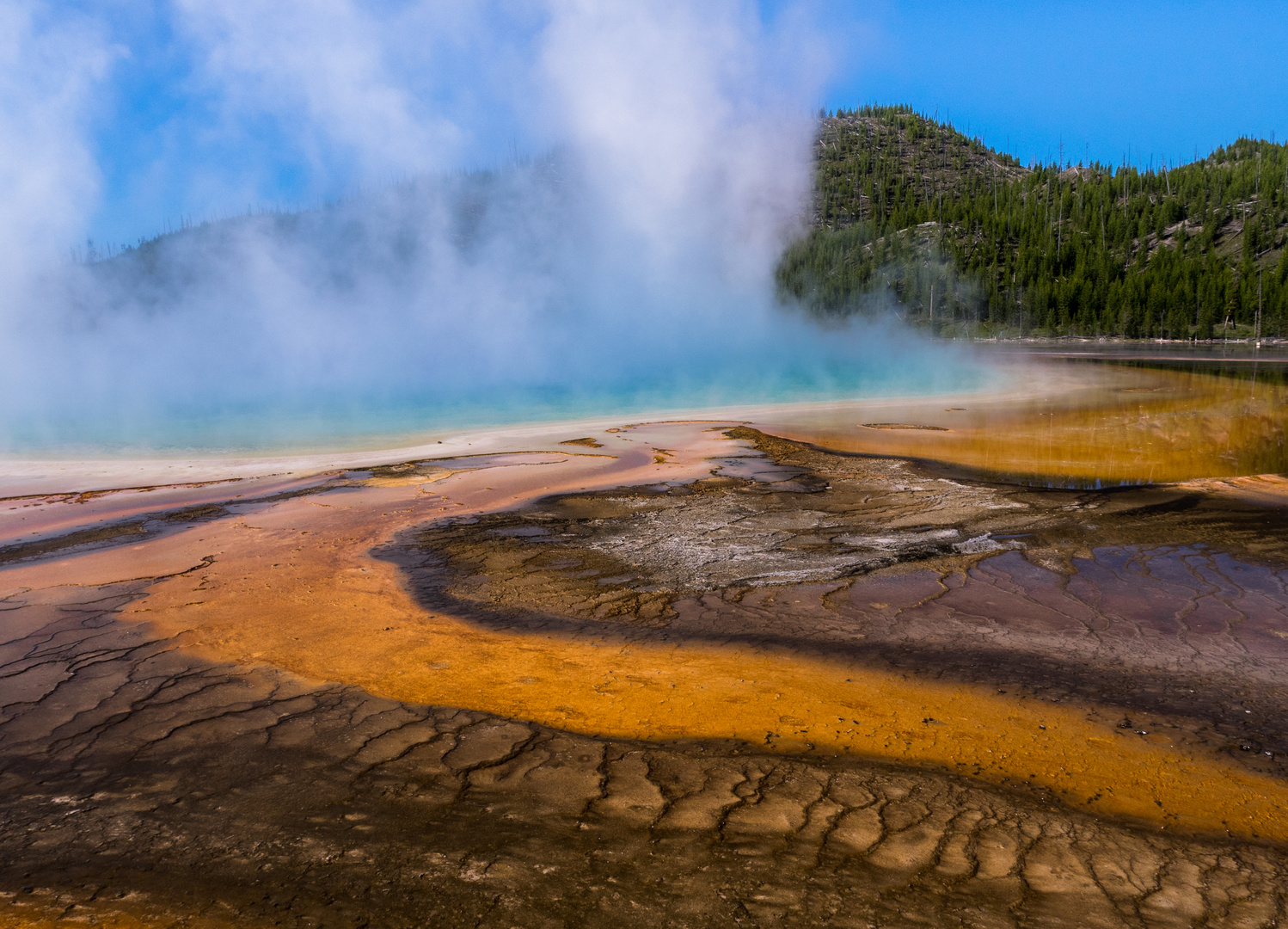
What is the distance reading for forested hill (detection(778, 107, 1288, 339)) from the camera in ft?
237

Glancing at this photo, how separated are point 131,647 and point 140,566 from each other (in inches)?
114

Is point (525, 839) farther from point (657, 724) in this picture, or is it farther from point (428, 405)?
point (428, 405)

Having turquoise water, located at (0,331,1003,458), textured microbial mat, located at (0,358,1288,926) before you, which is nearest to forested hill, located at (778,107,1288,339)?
turquoise water, located at (0,331,1003,458)

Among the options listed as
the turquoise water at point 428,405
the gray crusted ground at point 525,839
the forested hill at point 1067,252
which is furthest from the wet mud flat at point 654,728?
the forested hill at point 1067,252

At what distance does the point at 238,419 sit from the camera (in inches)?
1081

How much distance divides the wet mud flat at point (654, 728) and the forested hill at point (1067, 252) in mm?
79174

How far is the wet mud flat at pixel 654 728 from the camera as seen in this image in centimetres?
328

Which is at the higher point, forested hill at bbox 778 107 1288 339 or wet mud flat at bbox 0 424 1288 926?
forested hill at bbox 778 107 1288 339

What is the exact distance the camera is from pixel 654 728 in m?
4.74

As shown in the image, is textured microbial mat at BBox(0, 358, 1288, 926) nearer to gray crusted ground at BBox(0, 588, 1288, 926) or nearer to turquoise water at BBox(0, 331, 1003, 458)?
gray crusted ground at BBox(0, 588, 1288, 926)

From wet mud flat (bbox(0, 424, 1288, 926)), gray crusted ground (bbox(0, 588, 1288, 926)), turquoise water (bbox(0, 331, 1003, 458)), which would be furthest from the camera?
turquoise water (bbox(0, 331, 1003, 458))

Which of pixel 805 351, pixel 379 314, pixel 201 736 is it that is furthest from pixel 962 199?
pixel 201 736

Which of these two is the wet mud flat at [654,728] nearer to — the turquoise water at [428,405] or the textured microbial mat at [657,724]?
the textured microbial mat at [657,724]

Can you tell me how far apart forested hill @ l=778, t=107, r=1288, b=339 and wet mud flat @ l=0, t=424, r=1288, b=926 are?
79.2m
